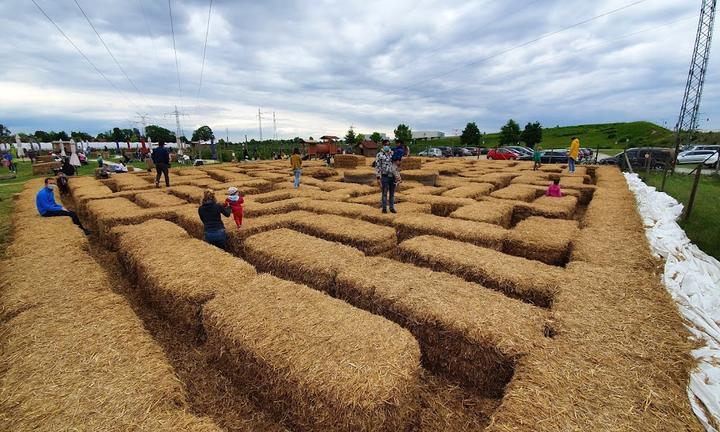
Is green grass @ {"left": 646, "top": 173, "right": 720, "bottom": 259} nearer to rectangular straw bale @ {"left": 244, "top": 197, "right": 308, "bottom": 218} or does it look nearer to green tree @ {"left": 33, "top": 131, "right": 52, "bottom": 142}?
rectangular straw bale @ {"left": 244, "top": 197, "right": 308, "bottom": 218}

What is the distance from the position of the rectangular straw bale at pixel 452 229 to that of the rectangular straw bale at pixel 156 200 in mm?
7839

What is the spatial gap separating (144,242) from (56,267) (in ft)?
4.97

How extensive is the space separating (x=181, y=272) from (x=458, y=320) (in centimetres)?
439

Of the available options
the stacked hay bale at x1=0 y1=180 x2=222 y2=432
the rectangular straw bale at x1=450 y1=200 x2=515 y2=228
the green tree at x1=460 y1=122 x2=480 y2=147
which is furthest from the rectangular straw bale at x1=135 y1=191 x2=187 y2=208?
the green tree at x1=460 y1=122 x2=480 y2=147

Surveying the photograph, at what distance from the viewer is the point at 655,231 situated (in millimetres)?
7430

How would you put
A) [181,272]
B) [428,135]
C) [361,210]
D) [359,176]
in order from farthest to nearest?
[428,135] < [359,176] < [361,210] < [181,272]

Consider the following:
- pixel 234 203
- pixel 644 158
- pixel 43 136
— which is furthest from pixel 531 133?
pixel 43 136

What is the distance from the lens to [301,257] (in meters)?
5.93

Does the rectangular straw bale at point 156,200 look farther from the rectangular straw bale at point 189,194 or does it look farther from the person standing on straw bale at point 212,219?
the person standing on straw bale at point 212,219

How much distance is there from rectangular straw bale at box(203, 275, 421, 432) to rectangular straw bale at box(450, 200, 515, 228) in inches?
226

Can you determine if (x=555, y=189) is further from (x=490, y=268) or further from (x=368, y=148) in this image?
(x=368, y=148)

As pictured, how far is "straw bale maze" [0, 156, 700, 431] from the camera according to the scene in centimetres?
275

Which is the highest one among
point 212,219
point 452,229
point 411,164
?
point 411,164

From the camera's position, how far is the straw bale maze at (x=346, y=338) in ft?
9.02
